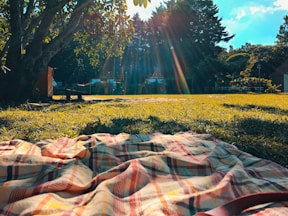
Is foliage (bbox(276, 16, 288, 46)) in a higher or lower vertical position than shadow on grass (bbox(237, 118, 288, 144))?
higher

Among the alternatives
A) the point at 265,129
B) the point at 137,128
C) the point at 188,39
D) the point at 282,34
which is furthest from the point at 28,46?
the point at 282,34

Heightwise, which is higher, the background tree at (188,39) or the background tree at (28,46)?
the background tree at (188,39)

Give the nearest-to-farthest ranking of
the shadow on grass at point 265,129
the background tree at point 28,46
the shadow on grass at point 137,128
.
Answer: the shadow on grass at point 265,129 → the shadow on grass at point 137,128 → the background tree at point 28,46

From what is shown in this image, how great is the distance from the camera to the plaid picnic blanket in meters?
1.39

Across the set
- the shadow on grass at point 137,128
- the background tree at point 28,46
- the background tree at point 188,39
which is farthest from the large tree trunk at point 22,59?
the background tree at point 188,39

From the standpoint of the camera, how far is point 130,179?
1720 millimetres

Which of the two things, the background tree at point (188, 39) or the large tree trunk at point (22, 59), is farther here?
the background tree at point (188, 39)

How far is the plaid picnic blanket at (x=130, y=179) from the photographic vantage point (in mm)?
1394

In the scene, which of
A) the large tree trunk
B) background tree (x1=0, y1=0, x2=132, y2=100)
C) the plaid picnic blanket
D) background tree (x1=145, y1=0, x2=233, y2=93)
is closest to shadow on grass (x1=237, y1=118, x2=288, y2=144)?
the plaid picnic blanket

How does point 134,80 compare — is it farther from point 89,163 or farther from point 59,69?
point 89,163

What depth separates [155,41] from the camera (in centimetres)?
3403

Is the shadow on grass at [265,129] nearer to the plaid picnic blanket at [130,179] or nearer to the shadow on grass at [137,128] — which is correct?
the shadow on grass at [137,128]

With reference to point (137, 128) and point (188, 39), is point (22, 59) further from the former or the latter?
point (188, 39)

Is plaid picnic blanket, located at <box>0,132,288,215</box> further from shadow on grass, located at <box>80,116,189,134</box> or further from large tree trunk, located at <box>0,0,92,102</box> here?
large tree trunk, located at <box>0,0,92,102</box>
